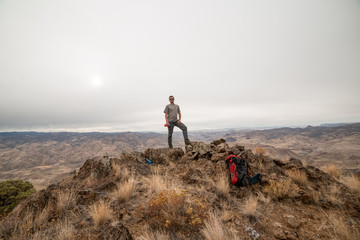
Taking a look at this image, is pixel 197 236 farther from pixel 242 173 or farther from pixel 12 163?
pixel 12 163

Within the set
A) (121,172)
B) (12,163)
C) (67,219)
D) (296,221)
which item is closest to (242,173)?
(296,221)

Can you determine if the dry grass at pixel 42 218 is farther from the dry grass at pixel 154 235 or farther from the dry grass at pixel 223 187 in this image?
the dry grass at pixel 223 187

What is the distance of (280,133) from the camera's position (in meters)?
128

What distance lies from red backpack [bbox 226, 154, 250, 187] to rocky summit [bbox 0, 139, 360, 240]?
6.2 inches

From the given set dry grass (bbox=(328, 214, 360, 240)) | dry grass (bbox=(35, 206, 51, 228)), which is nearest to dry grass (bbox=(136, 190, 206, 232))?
dry grass (bbox=(35, 206, 51, 228))

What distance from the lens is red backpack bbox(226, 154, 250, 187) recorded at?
14.1 feet

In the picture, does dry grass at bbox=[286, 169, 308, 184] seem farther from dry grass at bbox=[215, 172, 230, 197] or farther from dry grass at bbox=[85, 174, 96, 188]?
dry grass at bbox=[85, 174, 96, 188]

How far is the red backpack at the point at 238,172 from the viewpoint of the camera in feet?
14.1

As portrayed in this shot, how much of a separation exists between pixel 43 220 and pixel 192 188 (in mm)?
3503

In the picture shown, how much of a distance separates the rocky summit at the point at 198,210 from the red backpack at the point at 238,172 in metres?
0.16

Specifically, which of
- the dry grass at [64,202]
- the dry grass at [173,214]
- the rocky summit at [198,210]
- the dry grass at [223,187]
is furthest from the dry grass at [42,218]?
the dry grass at [223,187]

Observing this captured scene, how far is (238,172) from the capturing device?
14.8 ft

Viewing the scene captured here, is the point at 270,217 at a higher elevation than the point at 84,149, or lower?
higher

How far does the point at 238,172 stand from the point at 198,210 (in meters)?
2.05
